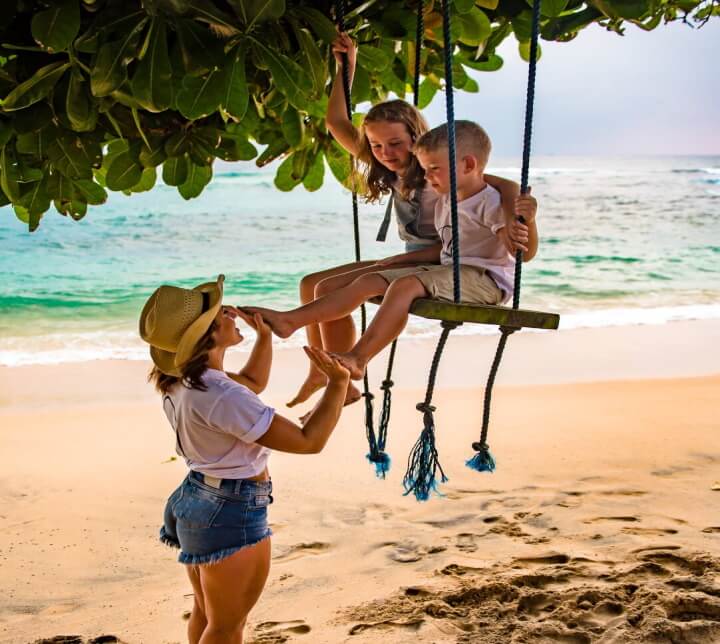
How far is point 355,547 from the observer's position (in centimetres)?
512

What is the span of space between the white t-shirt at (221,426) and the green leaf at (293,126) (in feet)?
4.26

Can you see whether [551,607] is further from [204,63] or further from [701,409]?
[701,409]

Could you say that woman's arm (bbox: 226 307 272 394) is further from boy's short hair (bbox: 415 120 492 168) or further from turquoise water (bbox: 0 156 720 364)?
turquoise water (bbox: 0 156 720 364)

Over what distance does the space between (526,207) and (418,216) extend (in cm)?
69

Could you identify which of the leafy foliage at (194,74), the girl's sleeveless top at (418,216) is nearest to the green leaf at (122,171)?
the leafy foliage at (194,74)

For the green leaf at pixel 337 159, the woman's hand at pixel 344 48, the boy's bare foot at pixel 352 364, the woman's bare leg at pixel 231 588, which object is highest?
the woman's hand at pixel 344 48

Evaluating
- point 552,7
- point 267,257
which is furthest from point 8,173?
point 267,257

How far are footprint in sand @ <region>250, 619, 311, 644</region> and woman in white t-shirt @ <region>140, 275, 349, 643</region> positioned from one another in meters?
1.42

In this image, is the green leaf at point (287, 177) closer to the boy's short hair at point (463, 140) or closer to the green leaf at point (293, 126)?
the green leaf at point (293, 126)

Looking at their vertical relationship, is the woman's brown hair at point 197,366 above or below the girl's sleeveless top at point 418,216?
below

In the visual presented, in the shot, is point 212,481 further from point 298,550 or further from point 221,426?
point 298,550

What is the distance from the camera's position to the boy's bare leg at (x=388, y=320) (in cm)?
280

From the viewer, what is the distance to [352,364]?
273 cm

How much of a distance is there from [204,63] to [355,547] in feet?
9.99
